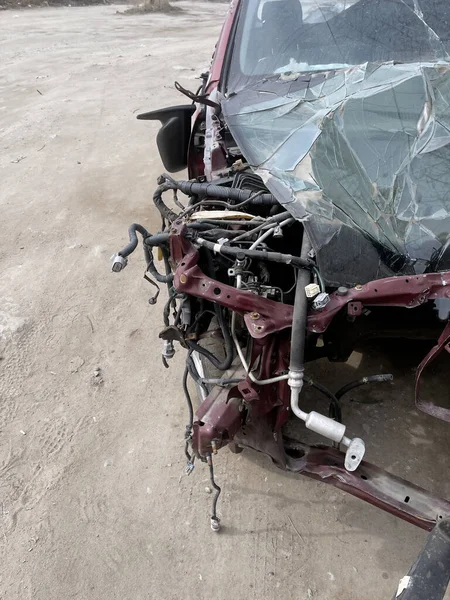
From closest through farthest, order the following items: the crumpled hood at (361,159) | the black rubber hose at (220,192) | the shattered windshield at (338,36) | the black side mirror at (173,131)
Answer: the crumpled hood at (361,159), the black rubber hose at (220,192), the shattered windshield at (338,36), the black side mirror at (173,131)

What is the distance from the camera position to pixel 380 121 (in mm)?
2367

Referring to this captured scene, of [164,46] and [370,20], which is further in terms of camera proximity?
[164,46]

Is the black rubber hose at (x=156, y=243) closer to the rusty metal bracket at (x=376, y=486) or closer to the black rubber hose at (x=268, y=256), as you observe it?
the black rubber hose at (x=268, y=256)

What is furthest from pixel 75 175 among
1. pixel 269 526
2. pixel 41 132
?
pixel 269 526

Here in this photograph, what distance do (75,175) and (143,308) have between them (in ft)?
8.45

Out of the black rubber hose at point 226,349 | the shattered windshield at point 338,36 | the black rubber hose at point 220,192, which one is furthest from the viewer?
the shattered windshield at point 338,36

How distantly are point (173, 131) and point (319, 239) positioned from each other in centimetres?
157

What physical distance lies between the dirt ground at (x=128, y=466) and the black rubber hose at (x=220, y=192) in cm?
114

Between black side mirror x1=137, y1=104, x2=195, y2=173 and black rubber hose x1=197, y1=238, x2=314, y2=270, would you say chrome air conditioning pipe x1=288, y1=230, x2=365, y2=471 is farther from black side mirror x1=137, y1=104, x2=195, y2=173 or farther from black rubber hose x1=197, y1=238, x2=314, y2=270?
black side mirror x1=137, y1=104, x2=195, y2=173

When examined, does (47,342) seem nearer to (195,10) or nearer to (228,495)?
(228,495)

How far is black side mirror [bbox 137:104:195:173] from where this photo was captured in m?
3.11

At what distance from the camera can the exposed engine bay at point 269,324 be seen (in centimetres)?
181

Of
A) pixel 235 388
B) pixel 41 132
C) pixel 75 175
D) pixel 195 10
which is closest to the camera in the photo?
pixel 235 388

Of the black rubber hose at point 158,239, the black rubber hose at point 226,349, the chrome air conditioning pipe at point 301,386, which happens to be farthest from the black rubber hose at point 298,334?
the black rubber hose at point 158,239
